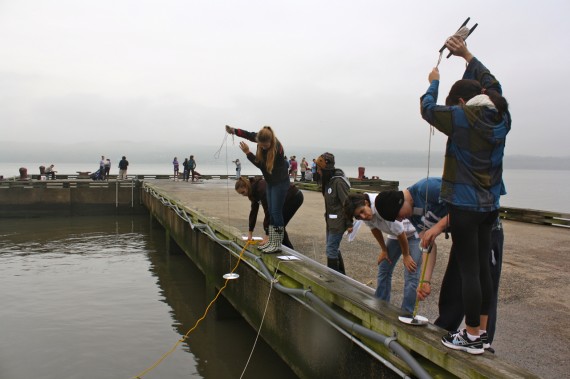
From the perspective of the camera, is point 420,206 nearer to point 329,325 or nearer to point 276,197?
point 329,325

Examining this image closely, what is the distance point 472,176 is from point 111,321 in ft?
27.0

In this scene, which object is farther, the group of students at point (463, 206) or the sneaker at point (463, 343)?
the group of students at point (463, 206)

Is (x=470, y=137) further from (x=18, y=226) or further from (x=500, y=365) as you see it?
(x=18, y=226)

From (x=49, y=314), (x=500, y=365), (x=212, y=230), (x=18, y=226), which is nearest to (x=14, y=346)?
(x=49, y=314)

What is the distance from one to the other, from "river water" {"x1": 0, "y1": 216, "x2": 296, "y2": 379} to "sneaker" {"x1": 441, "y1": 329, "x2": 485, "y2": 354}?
398 cm

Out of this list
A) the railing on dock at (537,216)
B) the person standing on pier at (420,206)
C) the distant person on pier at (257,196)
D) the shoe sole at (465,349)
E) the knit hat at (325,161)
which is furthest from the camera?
the railing on dock at (537,216)

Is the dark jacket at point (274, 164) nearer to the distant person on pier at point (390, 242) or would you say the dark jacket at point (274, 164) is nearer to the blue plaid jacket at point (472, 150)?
the distant person on pier at point (390, 242)

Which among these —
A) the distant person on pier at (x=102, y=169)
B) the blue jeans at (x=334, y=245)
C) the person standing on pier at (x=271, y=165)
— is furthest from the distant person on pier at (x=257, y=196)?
the distant person on pier at (x=102, y=169)

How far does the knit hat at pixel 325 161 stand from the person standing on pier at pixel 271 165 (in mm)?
613

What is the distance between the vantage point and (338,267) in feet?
21.5

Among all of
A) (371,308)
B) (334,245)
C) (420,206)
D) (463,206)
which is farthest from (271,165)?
(463,206)

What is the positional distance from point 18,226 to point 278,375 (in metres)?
21.1

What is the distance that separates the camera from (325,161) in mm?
6746

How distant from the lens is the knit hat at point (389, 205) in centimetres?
417
